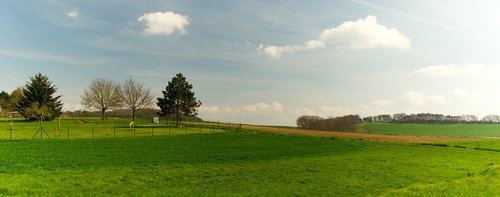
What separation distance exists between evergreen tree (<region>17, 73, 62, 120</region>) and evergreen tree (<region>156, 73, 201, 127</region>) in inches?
1121

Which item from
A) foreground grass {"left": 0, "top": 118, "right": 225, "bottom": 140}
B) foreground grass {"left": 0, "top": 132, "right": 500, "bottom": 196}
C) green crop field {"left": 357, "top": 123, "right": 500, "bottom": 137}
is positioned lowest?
green crop field {"left": 357, "top": 123, "right": 500, "bottom": 137}

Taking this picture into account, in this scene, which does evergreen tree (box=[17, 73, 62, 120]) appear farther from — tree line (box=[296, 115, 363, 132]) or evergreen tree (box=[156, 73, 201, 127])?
tree line (box=[296, 115, 363, 132])

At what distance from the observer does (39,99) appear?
100312 millimetres

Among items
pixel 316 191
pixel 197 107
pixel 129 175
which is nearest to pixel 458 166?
pixel 316 191

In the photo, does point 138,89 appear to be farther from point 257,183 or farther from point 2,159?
point 257,183

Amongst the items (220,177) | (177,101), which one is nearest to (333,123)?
(177,101)

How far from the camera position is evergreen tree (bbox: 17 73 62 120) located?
319ft

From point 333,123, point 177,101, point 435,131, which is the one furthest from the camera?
point 333,123

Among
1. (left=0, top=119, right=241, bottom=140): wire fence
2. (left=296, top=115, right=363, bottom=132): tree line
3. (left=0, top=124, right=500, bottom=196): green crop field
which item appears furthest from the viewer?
(left=296, top=115, right=363, bottom=132): tree line

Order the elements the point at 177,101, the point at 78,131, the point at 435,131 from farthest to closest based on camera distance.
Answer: the point at 435,131
the point at 177,101
the point at 78,131

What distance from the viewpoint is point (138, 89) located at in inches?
4692

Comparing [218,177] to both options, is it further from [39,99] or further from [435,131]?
[435,131]

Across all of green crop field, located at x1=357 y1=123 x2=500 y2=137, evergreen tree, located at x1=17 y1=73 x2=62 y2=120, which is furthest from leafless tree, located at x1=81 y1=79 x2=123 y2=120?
green crop field, located at x1=357 y1=123 x2=500 y2=137

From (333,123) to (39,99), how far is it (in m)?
91.7
